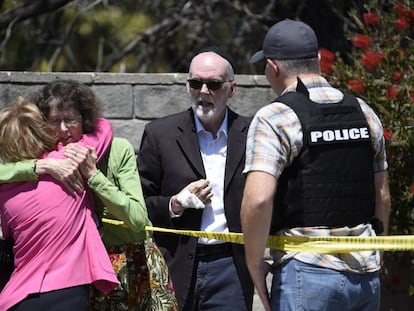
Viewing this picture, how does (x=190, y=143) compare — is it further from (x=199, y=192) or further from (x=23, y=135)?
(x=23, y=135)

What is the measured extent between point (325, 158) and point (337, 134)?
0.39ft

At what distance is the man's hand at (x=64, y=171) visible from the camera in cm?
425

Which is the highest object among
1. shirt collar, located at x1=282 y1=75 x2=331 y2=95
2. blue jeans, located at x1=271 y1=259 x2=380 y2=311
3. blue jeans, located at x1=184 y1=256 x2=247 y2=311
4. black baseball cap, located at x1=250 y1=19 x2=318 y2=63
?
black baseball cap, located at x1=250 y1=19 x2=318 y2=63

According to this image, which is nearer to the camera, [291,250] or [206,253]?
[291,250]

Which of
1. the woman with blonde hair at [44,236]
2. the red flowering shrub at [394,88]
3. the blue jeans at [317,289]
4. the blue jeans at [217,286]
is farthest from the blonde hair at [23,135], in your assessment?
the red flowering shrub at [394,88]

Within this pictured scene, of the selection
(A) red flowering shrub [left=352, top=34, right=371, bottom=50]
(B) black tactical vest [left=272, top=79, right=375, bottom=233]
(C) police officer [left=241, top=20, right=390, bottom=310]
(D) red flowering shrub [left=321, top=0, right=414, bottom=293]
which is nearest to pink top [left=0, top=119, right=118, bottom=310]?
(C) police officer [left=241, top=20, right=390, bottom=310]

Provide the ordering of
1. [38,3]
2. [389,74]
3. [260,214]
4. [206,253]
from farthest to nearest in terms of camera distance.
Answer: [38,3], [389,74], [206,253], [260,214]

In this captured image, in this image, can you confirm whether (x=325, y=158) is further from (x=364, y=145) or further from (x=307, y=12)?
(x=307, y=12)

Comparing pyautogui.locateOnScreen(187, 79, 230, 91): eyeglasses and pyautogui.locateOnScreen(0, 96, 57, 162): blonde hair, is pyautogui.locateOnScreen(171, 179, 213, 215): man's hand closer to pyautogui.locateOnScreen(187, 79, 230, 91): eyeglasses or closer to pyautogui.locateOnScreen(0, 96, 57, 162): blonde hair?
pyautogui.locateOnScreen(187, 79, 230, 91): eyeglasses

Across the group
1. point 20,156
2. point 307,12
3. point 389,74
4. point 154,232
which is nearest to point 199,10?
point 307,12

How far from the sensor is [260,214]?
3953 mm

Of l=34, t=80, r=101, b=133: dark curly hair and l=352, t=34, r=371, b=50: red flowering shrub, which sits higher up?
l=352, t=34, r=371, b=50: red flowering shrub

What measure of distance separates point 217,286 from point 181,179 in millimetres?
576

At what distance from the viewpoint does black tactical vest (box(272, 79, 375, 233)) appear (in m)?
4.04
